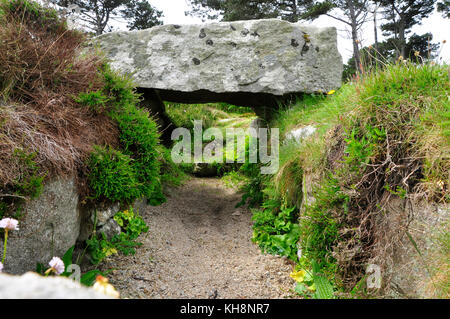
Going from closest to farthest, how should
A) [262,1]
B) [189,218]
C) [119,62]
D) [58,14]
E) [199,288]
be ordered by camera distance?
[199,288]
[58,14]
[189,218]
[119,62]
[262,1]

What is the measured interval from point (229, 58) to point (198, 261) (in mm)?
3230

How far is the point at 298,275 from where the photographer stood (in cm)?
283

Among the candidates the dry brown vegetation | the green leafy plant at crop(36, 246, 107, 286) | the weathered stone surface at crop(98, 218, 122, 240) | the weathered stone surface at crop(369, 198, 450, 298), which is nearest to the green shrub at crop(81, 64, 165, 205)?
the dry brown vegetation

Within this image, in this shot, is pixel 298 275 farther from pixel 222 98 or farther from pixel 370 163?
pixel 222 98

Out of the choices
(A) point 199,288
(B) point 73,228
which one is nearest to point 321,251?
(A) point 199,288

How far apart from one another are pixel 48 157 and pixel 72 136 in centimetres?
41

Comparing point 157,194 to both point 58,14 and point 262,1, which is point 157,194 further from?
point 262,1

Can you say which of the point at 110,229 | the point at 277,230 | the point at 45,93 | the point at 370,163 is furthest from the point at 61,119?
the point at 370,163

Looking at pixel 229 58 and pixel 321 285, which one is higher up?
pixel 229 58

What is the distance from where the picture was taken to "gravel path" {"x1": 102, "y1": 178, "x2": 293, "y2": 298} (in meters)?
2.71

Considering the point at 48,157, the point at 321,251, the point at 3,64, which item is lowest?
the point at 321,251

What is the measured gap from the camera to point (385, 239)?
2264 mm

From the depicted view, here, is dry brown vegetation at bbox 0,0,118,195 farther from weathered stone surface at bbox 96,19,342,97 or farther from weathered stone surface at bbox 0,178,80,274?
weathered stone surface at bbox 96,19,342,97

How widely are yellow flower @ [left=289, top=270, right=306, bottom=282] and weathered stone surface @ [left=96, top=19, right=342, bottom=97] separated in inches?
113
